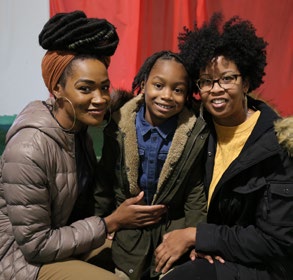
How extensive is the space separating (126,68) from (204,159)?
0.89 m

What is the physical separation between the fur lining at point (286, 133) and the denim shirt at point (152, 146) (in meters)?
0.36

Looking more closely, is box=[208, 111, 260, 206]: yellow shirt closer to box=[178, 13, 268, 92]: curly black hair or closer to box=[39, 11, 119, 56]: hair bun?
box=[178, 13, 268, 92]: curly black hair

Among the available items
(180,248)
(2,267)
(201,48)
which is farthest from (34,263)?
(201,48)

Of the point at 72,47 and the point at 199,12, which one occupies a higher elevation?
the point at 199,12

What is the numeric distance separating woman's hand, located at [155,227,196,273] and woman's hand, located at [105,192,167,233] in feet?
0.32

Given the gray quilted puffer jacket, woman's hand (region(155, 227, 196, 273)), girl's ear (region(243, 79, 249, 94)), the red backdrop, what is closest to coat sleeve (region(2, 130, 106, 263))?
the gray quilted puffer jacket

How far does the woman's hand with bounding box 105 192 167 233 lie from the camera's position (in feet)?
4.25

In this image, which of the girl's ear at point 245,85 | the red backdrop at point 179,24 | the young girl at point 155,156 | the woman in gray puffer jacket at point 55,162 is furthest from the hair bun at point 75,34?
Result: the red backdrop at point 179,24

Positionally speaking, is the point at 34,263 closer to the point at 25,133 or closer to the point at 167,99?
the point at 25,133

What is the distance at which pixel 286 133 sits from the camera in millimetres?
1087

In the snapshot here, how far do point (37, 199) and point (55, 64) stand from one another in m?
0.41

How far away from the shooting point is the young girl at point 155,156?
1.25 meters

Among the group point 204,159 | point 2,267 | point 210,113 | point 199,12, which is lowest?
point 2,267

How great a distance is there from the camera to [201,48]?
3.92 feet
